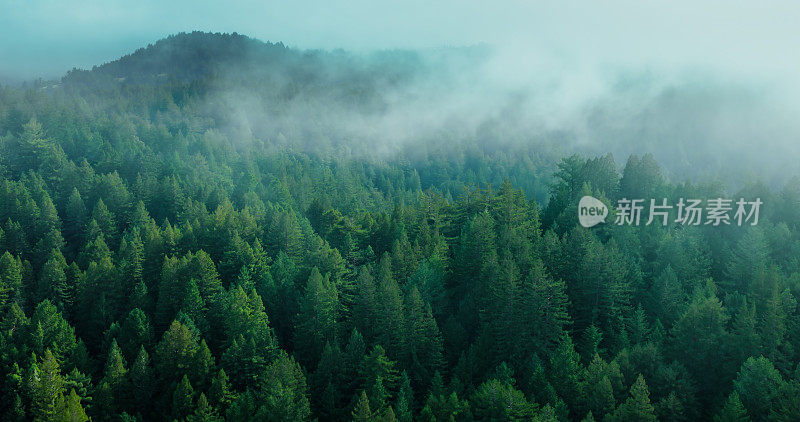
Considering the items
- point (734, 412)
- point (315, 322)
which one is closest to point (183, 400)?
point (315, 322)

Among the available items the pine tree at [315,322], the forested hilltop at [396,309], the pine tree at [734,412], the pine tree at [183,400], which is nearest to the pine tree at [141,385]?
the forested hilltop at [396,309]

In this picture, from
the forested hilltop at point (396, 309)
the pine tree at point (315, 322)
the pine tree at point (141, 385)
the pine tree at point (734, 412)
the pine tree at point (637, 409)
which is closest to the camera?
the pine tree at point (734, 412)

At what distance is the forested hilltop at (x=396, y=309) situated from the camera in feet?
145

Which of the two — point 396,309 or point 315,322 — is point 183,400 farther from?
point 396,309

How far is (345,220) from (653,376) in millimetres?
39306

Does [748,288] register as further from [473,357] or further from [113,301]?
[113,301]

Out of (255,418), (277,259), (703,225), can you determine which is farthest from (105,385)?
(703,225)

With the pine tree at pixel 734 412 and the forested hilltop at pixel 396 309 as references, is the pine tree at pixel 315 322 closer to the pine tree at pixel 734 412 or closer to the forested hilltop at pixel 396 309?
the forested hilltop at pixel 396 309

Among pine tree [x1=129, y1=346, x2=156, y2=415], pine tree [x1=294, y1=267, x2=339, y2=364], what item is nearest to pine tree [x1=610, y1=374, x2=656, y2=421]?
pine tree [x1=294, y1=267, x2=339, y2=364]

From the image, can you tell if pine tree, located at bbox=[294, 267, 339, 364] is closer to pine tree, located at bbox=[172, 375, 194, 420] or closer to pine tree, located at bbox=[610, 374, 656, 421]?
pine tree, located at bbox=[172, 375, 194, 420]

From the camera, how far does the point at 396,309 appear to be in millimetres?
52844

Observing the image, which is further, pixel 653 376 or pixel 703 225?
pixel 703 225

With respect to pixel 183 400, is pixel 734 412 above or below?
above

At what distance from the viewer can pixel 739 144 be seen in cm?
18988
